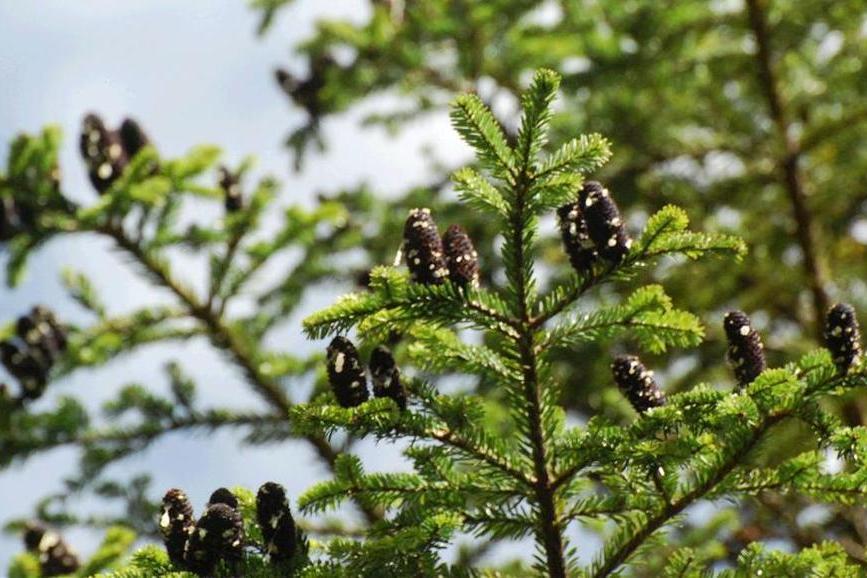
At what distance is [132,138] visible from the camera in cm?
443

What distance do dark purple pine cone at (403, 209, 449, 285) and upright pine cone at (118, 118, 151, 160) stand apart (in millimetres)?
2605

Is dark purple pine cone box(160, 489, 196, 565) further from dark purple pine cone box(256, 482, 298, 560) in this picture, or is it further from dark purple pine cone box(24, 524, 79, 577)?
dark purple pine cone box(24, 524, 79, 577)

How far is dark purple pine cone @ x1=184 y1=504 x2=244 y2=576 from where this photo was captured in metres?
2.15

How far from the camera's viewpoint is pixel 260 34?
6.83 meters

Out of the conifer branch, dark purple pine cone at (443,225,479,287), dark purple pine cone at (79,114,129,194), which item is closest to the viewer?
dark purple pine cone at (443,225,479,287)

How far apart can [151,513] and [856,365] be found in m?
3.66

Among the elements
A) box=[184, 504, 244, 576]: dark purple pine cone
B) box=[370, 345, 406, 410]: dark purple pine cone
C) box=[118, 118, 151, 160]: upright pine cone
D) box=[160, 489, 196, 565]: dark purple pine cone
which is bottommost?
box=[184, 504, 244, 576]: dark purple pine cone

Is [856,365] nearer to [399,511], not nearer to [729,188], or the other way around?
[399,511]

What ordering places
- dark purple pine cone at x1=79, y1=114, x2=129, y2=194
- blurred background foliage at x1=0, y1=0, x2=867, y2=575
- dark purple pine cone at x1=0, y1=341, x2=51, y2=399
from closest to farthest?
dark purple pine cone at x1=79, y1=114, x2=129, y2=194 → dark purple pine cone at x1=0, y1=341, x2=51, y2=399 → blurred background foliage at x1=0, y1=0, x2=867, y2=575

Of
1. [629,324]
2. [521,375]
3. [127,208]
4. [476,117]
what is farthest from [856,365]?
[127,208]

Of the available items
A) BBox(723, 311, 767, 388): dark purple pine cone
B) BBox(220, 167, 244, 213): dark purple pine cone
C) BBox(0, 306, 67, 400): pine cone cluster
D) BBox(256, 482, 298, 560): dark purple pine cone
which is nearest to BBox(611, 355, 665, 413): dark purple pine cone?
BBox(723, 311, 767, 388): dark purple pine cone

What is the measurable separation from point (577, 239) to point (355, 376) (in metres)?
0.57

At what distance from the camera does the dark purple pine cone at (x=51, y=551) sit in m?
3.67

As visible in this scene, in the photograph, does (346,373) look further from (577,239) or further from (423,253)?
(577,239)
